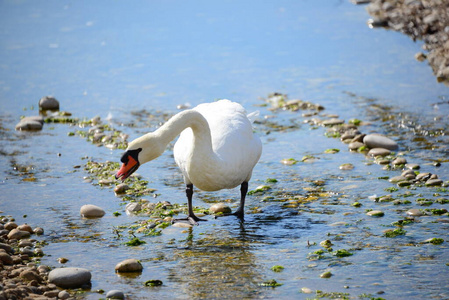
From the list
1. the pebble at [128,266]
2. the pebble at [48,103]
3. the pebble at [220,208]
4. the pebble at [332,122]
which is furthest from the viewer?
the pebble at [48,103]

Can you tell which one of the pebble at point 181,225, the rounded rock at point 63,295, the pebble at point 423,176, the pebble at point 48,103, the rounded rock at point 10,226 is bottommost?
the pebble at point 181,225

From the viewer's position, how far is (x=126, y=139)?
13289 millimetres

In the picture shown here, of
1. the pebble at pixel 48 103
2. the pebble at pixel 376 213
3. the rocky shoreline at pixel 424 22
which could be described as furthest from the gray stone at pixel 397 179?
the pebble at pixel 48 103

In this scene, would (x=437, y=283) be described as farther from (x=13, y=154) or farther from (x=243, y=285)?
(x=13, y=154)

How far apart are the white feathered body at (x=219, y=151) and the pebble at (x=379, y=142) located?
10.4 feet

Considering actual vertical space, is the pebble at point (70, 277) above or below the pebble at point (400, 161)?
below

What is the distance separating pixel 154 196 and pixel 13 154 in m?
3.59

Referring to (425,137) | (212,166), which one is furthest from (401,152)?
(212,166)

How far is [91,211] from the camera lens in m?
9.65

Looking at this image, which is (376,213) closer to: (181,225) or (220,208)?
(220,208)

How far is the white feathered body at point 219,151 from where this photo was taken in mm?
8648

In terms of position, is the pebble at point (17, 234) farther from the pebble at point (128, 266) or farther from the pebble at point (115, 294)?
the pebble at point (115, 294)

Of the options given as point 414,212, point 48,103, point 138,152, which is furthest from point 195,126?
point 48,103

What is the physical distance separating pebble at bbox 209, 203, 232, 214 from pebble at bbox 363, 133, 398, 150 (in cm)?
349
